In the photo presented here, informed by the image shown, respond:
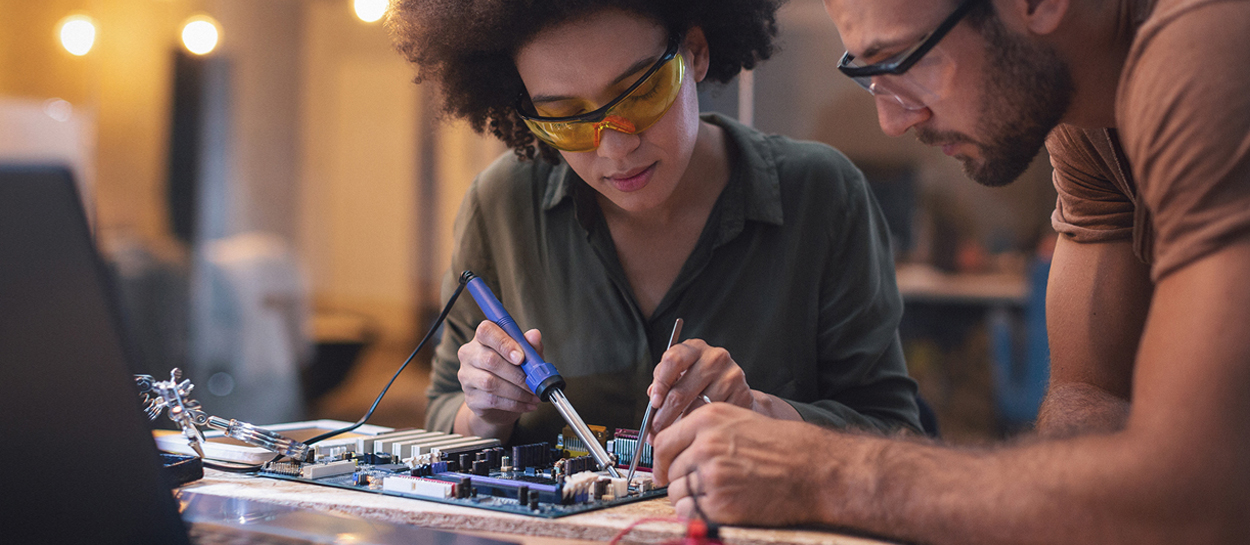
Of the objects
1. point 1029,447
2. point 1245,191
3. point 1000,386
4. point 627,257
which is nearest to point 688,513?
point 1029,447

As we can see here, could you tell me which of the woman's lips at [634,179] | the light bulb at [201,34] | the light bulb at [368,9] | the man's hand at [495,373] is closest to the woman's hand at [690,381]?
the man's hand at [495,373]

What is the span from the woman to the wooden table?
35 centimetres

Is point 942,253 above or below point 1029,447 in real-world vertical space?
above

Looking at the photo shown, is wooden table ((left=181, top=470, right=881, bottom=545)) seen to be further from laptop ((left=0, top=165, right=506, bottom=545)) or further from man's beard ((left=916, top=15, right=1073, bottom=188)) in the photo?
man's beard ((left=916, top=15, right=1073, bottom=188))

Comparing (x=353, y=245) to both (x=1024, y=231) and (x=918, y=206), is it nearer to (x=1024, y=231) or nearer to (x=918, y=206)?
(x=918, y=206)

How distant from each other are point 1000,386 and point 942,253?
926 millimetres

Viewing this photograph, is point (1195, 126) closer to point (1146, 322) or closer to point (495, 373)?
point (1146, 322)

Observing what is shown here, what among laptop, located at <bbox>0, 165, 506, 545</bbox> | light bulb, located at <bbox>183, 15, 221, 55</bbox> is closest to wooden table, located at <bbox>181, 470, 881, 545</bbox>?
laptop, located at <bbox>0, 165, 506, 545</bbox>

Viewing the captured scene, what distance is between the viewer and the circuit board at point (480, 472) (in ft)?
3.09

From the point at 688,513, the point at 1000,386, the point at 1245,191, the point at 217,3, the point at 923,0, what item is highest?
the point at 217,3

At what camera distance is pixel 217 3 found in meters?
4.91

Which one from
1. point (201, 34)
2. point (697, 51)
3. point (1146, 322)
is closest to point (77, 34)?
point (201, 34)

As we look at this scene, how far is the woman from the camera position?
1.35m

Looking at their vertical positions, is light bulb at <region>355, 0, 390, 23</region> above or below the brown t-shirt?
above
